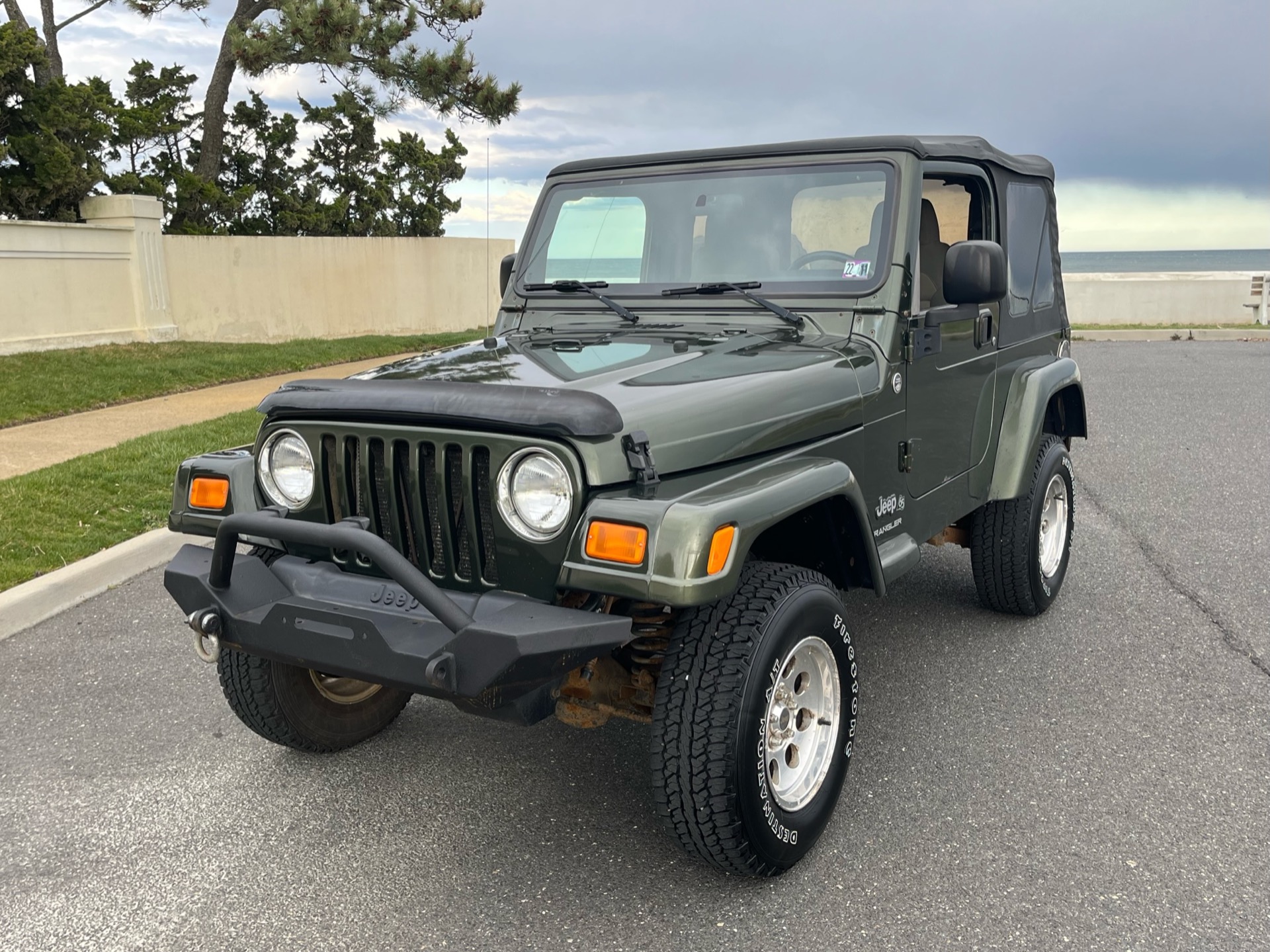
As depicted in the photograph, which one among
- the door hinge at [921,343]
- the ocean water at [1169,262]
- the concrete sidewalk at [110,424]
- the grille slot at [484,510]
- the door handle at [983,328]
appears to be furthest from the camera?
the ocean water at [1169,262]

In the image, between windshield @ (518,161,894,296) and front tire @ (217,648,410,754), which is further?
windshield @ (518,161,894,296)

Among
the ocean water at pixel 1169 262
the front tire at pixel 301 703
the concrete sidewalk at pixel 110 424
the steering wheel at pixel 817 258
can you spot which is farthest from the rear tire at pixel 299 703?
the ocean water at pixel 1169 262

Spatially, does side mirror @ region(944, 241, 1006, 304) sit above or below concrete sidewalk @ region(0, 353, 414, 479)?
→ above

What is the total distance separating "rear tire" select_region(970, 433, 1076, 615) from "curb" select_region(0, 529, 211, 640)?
3835 mm

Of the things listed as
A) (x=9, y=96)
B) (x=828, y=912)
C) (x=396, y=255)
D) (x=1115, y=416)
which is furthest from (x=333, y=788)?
(x=396, y=255)

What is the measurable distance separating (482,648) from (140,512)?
4837 millimetres

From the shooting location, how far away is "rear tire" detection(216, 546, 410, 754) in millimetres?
3479

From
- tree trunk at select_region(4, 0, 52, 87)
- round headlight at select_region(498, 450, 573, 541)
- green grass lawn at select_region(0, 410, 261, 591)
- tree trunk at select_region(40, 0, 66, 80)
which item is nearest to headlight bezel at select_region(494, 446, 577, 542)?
round headlight at select_region(498, 450, 573, 541)

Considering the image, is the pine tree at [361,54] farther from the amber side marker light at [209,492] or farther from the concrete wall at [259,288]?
the amber side marker light at [209,492]

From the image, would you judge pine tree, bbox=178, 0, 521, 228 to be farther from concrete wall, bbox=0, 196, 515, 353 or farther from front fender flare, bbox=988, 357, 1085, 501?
front fender flare, bbox=988, 357, 1085, 501

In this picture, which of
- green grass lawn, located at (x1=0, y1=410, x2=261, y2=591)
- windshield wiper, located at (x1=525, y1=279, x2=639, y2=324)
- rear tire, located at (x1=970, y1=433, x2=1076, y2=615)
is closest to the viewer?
windshield wiper, located at (x1=525, y1=279, x2=639, y2=324)

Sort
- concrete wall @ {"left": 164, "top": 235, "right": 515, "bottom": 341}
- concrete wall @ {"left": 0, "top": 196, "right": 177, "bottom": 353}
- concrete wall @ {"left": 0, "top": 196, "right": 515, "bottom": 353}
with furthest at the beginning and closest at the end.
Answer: concrete wall @ {"left": 164, "top": 235, "right": 515, "bottom": 341}, concrete wall @ {"left": 0, "top": 196, "right": 515, "bottom": 353}, concrete wall @ {"left": 0, "top": 196, "right": 177, "bottom": 353}

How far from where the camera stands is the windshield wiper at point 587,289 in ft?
13.1

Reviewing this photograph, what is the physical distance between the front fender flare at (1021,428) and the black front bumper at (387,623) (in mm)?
2461
